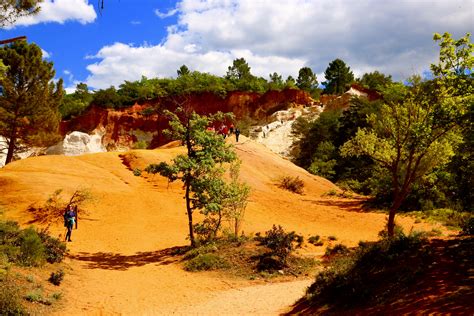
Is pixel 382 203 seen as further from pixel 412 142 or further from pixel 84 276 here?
pixel 84 276

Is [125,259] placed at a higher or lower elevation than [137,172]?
lower

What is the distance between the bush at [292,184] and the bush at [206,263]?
19110 millimetres

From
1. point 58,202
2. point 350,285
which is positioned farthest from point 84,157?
point 350,285

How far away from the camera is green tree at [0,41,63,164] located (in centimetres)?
3599

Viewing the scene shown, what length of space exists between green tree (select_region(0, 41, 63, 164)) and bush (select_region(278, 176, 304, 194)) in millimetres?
23311

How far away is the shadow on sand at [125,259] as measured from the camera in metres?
17.9

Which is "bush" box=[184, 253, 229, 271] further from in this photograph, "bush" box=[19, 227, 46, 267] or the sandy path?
"bush" box=[19, 227, 46, 267]

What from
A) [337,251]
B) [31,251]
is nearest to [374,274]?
[337,251]

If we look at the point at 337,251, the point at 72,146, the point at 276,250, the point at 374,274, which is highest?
the point at 72,146

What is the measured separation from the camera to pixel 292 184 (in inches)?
1412

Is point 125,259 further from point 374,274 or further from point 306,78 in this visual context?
point 306,78

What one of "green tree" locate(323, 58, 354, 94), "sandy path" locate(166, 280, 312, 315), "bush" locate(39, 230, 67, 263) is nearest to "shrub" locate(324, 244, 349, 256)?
"sandy path" locate(166, 280, 312, 315)

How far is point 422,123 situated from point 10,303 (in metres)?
14.4

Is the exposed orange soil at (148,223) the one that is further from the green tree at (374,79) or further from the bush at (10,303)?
the green tree at (374,79)
